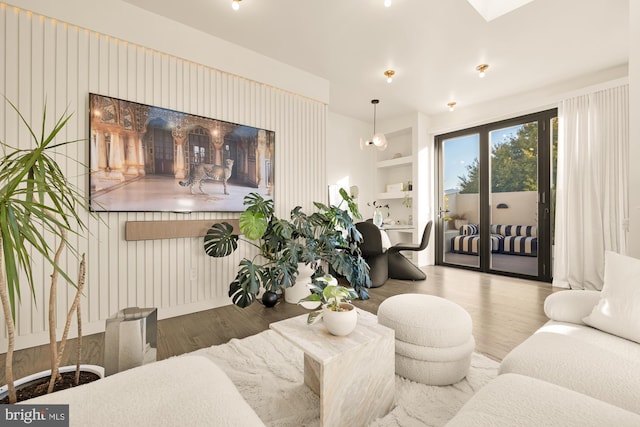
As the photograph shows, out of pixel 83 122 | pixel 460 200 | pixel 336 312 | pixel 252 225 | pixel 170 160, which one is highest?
pixel 83 122

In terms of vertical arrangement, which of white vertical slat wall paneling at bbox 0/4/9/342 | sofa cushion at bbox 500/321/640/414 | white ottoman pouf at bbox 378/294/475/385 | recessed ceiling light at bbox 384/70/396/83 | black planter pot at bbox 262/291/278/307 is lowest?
black planter pot at bbox 262/291/278/307

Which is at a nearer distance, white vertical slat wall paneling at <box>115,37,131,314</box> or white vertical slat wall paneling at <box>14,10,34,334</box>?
white vertical slat wall paneling at <box>14,10,34,334</box>

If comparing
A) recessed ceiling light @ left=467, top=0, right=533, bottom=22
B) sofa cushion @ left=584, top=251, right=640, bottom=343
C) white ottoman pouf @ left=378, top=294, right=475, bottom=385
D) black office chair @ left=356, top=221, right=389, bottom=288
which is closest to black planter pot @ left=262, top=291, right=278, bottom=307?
black office chair @ left=356, top=221, right=389, bottom=288

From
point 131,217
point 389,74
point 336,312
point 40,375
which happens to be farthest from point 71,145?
point 389,74

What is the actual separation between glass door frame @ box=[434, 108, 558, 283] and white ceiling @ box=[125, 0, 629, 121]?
1.88 ft

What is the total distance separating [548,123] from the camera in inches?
159

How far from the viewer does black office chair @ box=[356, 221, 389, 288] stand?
12.3 ft

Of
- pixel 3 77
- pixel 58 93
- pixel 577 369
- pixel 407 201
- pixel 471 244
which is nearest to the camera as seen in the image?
pixel 577 369

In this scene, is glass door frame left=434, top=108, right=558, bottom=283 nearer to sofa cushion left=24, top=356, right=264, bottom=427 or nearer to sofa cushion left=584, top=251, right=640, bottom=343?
sofa cushion left=584, top=251, right=640, bottom=343

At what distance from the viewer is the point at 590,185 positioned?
3.54 m

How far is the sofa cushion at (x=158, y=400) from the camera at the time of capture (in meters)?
0.75

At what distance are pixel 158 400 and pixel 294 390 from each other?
36.9 inches

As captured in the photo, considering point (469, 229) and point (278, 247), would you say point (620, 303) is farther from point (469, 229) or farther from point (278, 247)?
point (469, 229)

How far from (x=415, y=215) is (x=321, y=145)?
2361mm
